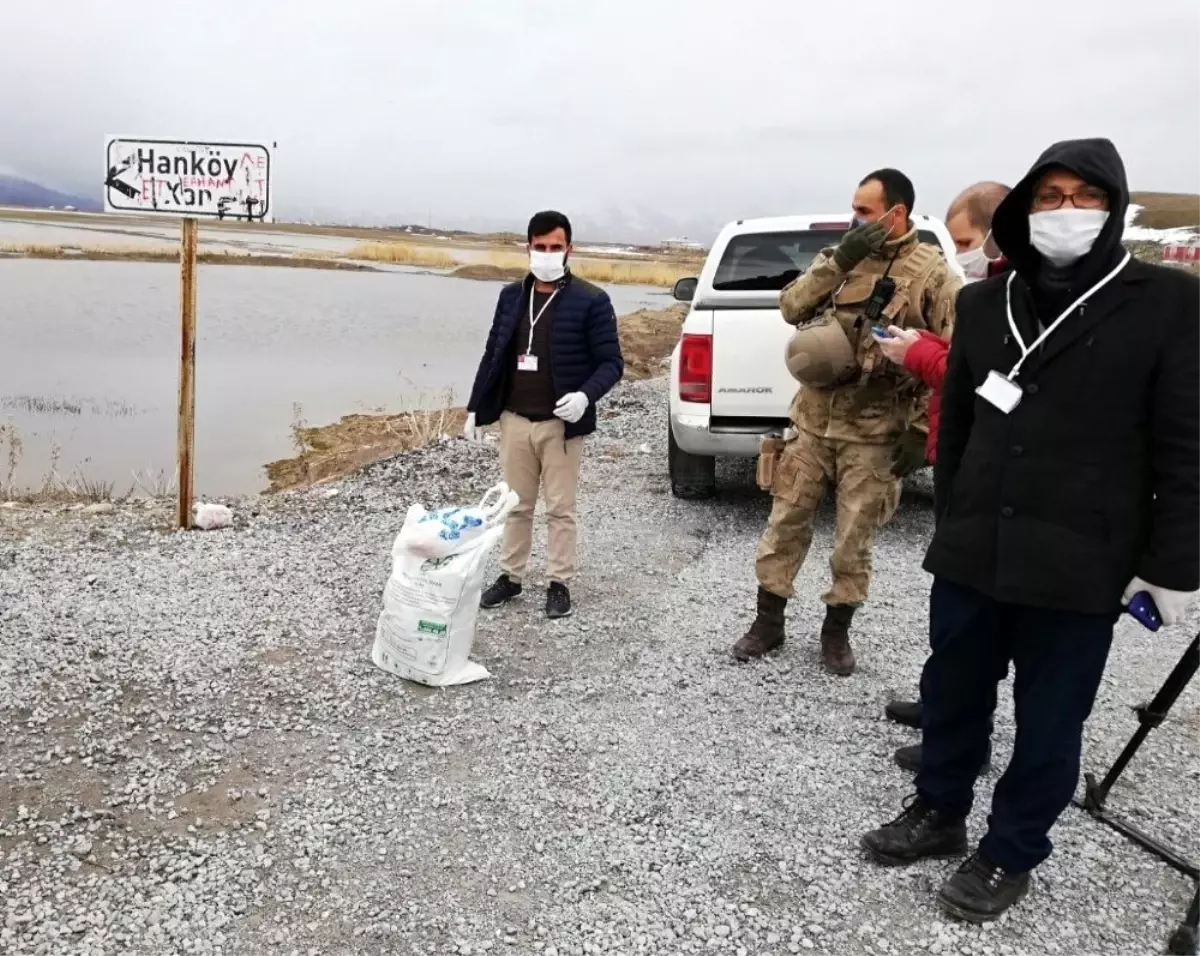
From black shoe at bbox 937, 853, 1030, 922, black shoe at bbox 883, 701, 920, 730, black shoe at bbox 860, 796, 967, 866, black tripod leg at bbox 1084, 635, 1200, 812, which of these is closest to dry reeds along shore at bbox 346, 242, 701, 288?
black shoe at bbox 883, 701, 920, 730

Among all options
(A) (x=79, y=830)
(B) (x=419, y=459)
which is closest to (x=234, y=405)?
(B) (x=419, y=459)

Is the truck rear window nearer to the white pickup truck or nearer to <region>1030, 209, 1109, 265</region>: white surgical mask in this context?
the white pickup truck

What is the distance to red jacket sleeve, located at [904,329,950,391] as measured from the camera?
127 inches

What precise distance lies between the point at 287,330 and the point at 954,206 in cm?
1846

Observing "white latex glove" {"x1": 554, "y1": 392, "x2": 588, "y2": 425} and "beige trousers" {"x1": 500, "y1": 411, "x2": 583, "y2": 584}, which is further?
"beige trousers" {"x1": 500, "y1": 411, "x2": 583, "y2": 584}

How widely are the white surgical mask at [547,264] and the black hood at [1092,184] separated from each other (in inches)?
94.4

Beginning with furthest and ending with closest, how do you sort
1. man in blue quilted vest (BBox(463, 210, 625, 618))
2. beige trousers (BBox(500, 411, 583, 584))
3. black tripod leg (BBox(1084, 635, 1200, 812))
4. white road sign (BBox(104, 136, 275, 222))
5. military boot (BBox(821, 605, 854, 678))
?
white road sign (BBox(104, 136, 275, 222)) → beige trousers (BBox(500, 411, 583, 584)) → man in blue quilted vest (BBox(463, 210, 625, 618)) → military boot (BBox(821, 605, 854, 678)) → black tripod leg (BBox(1084, 635, 1200, 812))

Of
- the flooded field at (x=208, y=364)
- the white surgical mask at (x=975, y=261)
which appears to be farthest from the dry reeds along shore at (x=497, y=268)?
the white surgical mask at (x=975, y=261)

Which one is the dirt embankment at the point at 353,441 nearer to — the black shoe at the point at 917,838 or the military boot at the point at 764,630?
the military boot at the point at 764,630

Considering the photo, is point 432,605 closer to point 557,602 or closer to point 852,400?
point 557,602

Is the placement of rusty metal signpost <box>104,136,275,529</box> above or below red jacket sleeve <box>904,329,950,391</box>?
above

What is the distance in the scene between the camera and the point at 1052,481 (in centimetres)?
242

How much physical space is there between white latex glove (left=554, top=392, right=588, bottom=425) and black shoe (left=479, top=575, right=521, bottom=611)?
39.7 inches

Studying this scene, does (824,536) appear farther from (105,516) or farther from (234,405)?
(234,405)
